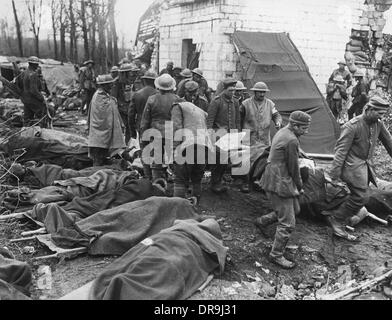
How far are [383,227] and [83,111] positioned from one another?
10254 millimetres

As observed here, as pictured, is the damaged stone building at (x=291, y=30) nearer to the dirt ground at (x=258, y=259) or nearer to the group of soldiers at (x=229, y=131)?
the group of soldiers at (x=229, y=131)

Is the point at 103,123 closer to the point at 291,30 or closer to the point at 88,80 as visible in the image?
the point at 88,80

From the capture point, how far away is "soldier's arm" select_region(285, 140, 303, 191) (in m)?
4.27

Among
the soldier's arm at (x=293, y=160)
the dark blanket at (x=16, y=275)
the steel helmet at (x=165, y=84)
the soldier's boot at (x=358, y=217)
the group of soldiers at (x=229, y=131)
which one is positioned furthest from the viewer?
the steel helmet at (x=165, y=84)

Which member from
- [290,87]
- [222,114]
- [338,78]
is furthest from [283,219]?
[338,78]

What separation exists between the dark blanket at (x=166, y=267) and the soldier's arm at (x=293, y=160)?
3.48 ft

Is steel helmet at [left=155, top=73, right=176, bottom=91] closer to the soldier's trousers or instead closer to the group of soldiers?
the group of soldiers

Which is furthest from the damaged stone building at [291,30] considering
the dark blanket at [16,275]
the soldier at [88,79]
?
the dark blanket at [16,275]

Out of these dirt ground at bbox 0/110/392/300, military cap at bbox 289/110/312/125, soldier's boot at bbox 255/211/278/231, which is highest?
military cap at bbox 289/110/312/125

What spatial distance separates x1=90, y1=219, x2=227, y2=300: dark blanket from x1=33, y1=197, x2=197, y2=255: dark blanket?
0.54 metres

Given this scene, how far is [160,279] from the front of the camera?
3.30 m

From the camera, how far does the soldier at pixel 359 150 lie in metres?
5.14

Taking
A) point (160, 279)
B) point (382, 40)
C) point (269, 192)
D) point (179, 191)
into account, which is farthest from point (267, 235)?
point (382, 40)

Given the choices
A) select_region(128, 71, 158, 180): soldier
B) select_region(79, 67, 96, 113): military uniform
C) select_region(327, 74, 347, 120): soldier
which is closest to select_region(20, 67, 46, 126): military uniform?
select_region(79, 67, 96, 113): military uniform
